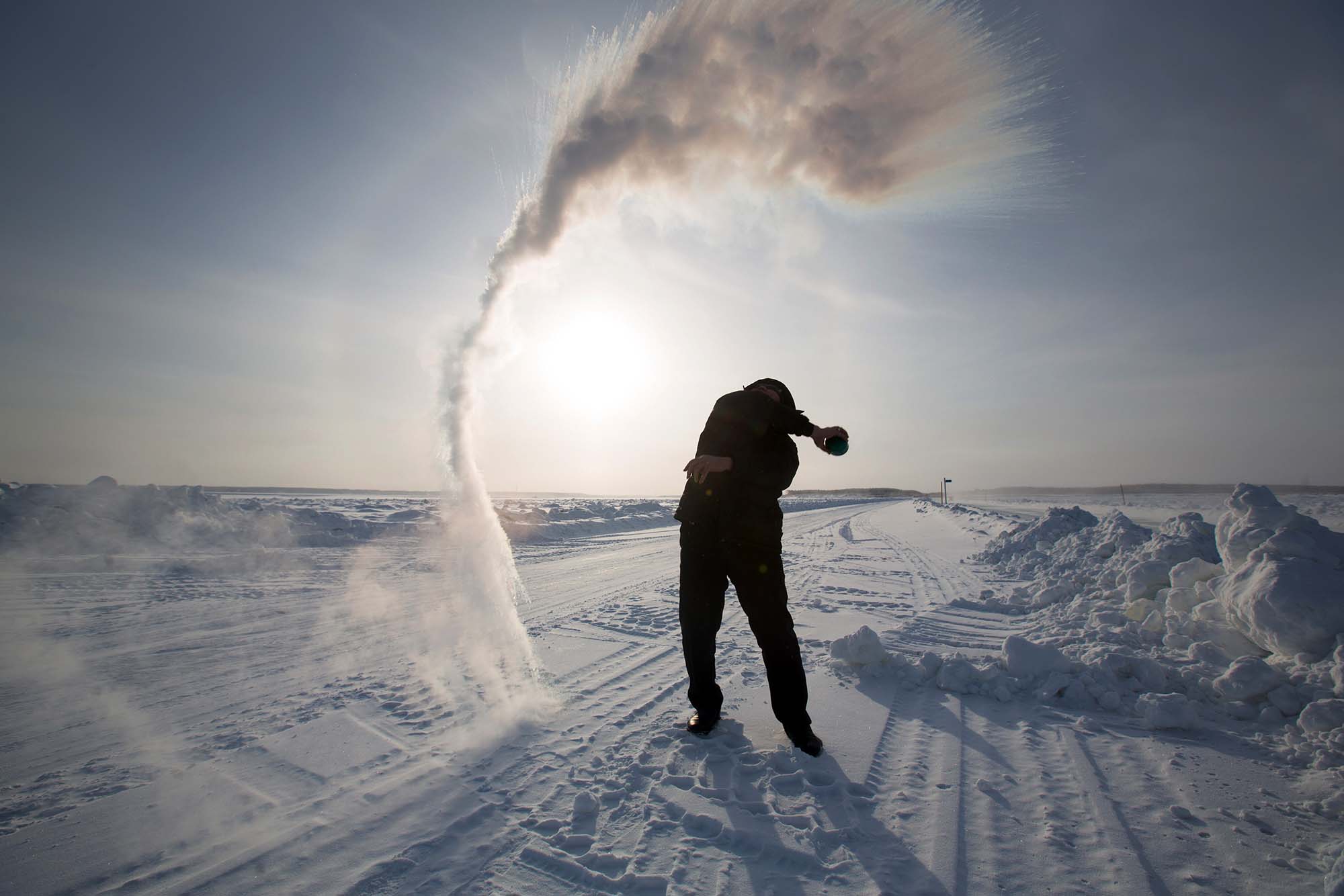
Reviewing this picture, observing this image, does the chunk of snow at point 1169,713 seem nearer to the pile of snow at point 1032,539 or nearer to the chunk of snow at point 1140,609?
the chunk of snow at point 1140,609

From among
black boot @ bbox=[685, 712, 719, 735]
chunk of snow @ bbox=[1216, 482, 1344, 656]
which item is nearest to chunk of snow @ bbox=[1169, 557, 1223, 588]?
chunk of snow @ bbox=[1216, 482, 1344, 656]

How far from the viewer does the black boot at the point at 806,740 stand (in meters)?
2.68

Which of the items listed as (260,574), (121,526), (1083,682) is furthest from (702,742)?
(121,526)

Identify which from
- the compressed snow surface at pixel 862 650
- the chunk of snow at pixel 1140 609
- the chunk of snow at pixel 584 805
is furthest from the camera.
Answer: the chunk of snow at pixel 1140 609

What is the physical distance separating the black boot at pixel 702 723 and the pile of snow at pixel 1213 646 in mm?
1412

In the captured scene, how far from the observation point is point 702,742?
2.81 metres

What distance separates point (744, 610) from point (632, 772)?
3.20ft

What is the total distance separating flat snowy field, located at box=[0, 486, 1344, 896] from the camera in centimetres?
187

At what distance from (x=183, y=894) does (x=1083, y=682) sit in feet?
14.6

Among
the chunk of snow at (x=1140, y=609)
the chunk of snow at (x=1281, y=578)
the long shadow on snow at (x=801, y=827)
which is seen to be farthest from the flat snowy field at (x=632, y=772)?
the chunk of snow at (x=1140, y=609)

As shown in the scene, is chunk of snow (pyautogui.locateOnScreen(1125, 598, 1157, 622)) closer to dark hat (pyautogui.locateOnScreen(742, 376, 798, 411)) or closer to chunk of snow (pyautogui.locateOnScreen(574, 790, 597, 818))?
dark hat (pyautogui.locateOnScreen(742, 376, 798, 411))

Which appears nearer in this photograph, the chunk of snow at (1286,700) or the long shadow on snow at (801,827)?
the long shadow on snow at (801,827)

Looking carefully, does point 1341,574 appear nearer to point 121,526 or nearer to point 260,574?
point 260,574

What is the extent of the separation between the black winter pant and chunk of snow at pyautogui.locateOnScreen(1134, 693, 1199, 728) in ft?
6.10
